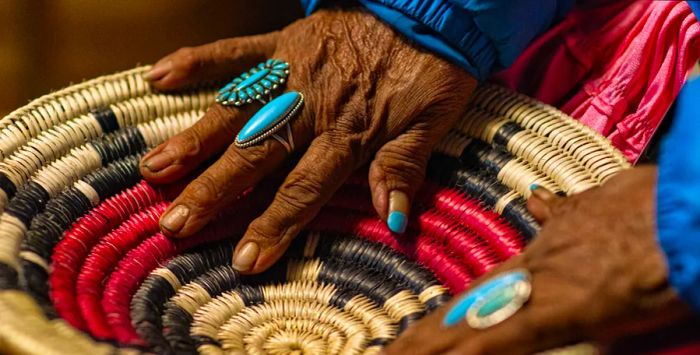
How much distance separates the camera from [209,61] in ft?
2.86

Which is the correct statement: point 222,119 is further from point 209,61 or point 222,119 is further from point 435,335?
point 435,335

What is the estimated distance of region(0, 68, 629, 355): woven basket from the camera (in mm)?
729

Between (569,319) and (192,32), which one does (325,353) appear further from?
(192,32)

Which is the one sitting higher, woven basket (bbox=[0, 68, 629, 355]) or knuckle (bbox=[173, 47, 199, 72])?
knuckle (bbox=[173, 47, 199, 72])

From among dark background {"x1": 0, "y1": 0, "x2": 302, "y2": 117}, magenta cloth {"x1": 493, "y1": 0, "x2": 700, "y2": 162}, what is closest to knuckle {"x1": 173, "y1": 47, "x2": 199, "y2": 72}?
dark background {"x1": 0, "y1": 0, "x2": 302, "y2": 117}

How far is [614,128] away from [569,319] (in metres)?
0.48

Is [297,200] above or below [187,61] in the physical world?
below

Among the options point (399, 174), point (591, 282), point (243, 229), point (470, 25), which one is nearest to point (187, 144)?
point (243, 229)

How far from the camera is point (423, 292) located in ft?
2.55

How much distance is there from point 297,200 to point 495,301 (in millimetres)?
300

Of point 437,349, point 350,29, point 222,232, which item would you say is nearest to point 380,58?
point 350,29

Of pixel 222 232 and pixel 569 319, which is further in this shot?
pixel 222 232

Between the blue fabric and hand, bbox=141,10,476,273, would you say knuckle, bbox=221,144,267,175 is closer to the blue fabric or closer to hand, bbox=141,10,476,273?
hand, bbox=141,10,476,273

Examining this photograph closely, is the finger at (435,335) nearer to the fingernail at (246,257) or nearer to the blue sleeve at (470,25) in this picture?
the fingernail at (246,257)
